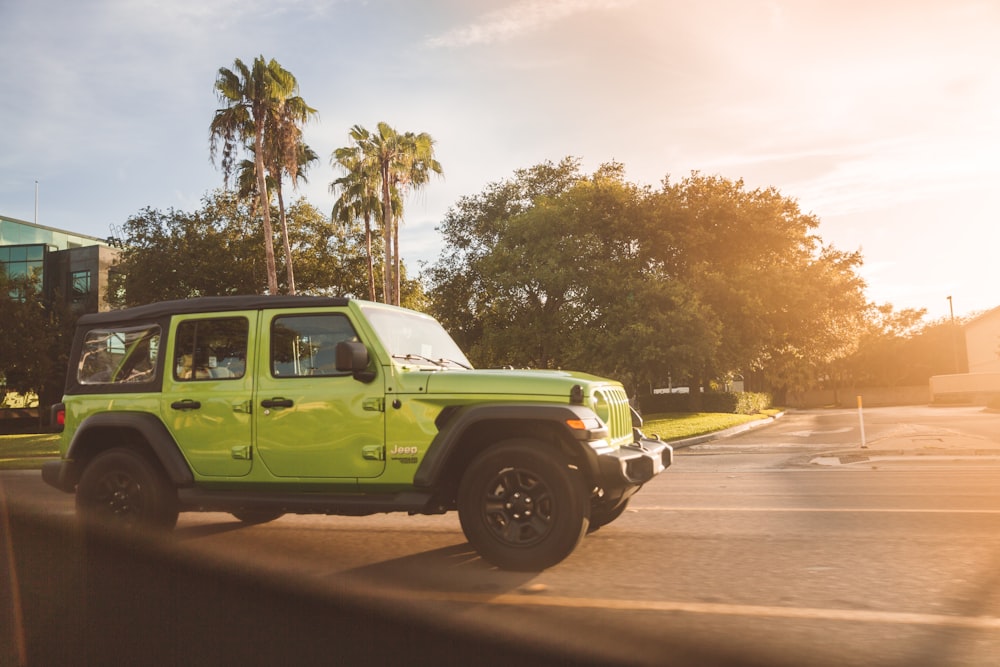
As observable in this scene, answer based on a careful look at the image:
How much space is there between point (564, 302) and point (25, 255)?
115 ft

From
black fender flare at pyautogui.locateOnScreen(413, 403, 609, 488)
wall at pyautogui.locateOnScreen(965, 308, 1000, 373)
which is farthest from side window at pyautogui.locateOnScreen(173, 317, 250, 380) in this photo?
wall at pyautogui.locateOnScreen(965, 308, 1000, 373)

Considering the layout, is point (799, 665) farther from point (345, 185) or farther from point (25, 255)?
point (25, 255)

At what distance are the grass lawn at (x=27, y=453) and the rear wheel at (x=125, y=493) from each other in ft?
45.1

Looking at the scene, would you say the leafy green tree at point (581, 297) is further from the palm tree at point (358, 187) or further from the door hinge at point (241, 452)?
the door hinge at point (241, 452)

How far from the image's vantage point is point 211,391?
20.4ft

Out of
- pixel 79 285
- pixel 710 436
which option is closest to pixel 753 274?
pixel 710 436

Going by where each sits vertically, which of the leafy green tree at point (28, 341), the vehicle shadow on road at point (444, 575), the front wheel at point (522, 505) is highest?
the leafy green tree at point (28, 341)

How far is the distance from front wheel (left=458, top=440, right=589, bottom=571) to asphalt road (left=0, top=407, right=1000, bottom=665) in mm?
173

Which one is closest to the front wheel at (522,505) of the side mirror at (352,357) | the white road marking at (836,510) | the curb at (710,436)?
the side mirror at (352,357)

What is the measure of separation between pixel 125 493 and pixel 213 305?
5.49 ft

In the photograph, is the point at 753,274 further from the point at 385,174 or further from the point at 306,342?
the point at 306,342

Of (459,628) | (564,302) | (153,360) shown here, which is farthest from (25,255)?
(459,628)

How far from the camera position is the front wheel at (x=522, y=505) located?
5.18 metres

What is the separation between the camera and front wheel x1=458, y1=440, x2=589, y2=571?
5184 mm
